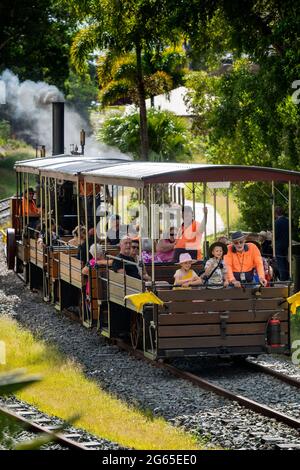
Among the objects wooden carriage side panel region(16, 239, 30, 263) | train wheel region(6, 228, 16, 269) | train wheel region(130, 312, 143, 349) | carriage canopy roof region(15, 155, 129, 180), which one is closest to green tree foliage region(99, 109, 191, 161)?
train wheel region(6, 228, 16, 269)

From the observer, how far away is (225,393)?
10109 mm

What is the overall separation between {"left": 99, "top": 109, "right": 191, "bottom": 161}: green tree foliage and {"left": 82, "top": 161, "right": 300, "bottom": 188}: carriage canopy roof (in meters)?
22.4

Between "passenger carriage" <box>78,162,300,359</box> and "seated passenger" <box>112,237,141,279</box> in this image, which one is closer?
"passenger carriage" <box>78,162,300,359</box>

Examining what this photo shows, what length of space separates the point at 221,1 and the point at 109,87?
30.9ft

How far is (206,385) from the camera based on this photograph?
10594mm

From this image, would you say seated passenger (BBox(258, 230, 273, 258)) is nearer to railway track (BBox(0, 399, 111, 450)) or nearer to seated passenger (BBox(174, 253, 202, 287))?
seated passenger (BBox(174, 253, 202, 287))

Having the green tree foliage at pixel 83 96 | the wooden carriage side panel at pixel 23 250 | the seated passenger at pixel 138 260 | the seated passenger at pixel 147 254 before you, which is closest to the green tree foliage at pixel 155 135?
the wooden carriage side panel at pixel 23 250

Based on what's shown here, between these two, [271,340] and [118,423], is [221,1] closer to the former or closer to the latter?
[271,340]

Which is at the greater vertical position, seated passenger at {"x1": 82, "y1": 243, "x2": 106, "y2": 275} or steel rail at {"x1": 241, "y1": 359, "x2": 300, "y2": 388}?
seated passenger at {"x1": 82, "y1": 243, "x2": 106, "y2": 275}

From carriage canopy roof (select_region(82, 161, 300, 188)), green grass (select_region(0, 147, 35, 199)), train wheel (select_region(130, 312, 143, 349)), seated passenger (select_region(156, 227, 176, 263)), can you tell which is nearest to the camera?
carriage canopy roof (select_region(82, 161, 300, 188))

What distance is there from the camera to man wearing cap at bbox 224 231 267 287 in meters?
12.0

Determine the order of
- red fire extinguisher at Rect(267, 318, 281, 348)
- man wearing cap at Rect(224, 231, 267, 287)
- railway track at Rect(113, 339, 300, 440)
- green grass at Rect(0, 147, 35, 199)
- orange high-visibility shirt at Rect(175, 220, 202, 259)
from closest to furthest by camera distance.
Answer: railway track at Rect(113, 339, 300, 440), red fire extinguisher at Rect(267, 318, 281, 348), man wearing cap at Rect(224, 231, 267, 287), orange high-visibility shirt at Rect(175, 220, 202, 259), green grass at Rect(0, 147, 35, 199)

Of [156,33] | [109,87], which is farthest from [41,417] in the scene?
[109,87]

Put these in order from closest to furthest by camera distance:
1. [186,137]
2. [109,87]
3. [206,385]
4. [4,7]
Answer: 1. [206,385]
2. [109,87]
3. [186,137]
4. [4,7]
